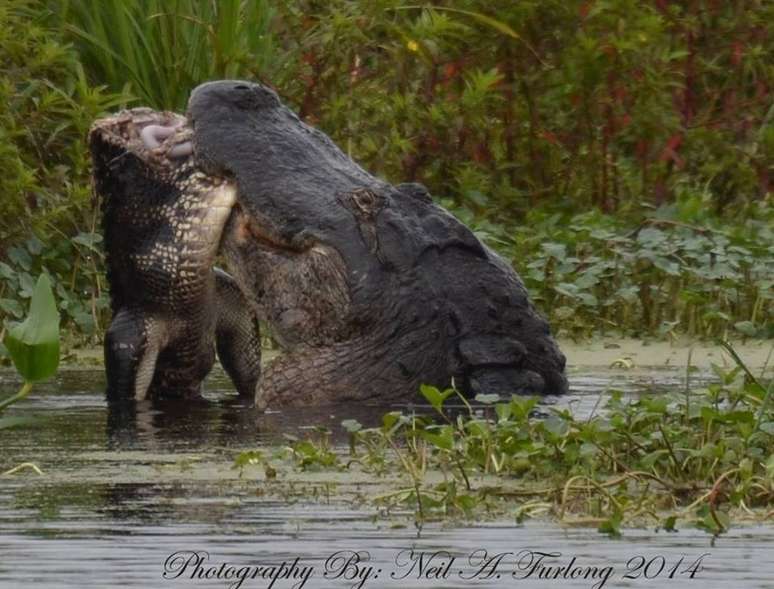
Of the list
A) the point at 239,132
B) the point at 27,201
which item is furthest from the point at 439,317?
the point at 27,201

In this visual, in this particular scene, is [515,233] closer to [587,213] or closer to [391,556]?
[587,213]

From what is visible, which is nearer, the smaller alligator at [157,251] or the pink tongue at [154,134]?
the smaller alligator at [157,251]

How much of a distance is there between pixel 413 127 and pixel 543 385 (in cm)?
368

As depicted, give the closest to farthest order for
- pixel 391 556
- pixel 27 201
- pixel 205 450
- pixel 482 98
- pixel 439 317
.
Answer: pixel 391 556 < pixel 205 450 < pixel 439 317 < pixel 27 201 < pixel 482 98

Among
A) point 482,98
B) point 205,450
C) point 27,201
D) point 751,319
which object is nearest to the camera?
point 205,450

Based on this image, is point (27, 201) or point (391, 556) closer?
point (391, 556)

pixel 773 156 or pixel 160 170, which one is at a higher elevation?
pixel 160 170

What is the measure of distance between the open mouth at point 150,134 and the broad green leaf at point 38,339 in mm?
2740

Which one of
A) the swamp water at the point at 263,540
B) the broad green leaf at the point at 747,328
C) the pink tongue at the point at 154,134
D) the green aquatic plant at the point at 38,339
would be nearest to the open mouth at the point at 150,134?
the pink tongue at the point at 154,134

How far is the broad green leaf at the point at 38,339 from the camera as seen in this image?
4930 mm

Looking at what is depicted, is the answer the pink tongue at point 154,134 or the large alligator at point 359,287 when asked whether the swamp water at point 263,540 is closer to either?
the large alligator at point 359,287

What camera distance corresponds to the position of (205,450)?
638 cm

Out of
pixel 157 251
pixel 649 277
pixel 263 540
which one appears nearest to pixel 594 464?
pixel 263 540

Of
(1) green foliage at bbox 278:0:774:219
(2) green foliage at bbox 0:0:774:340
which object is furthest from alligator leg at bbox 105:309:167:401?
(1) green foliage at bbox 278:0:774:219
